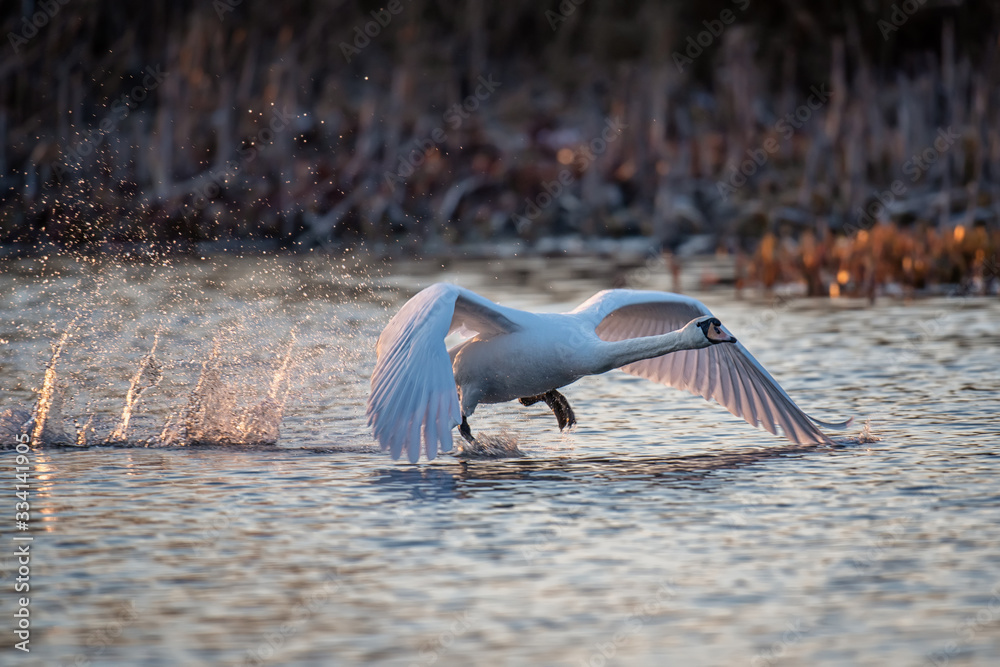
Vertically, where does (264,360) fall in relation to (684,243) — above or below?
below

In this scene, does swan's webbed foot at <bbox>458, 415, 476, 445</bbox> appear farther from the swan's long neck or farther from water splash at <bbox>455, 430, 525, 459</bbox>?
the swan's long neck

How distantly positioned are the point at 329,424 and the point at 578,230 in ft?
74.8

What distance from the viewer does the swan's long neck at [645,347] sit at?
9.44 m

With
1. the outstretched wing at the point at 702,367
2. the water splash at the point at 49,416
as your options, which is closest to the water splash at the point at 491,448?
the outstretched wing at the point at 702,367

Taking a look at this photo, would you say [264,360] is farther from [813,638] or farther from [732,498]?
[813,638]

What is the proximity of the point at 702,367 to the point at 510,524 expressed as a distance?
3.46 meters

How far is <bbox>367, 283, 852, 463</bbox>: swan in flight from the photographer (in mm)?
8109

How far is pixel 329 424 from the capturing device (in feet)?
37.0

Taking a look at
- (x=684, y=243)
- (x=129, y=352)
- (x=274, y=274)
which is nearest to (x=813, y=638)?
(x=129, y=352)

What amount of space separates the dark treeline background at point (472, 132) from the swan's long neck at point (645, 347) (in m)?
19.0

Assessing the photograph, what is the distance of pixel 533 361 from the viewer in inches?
372

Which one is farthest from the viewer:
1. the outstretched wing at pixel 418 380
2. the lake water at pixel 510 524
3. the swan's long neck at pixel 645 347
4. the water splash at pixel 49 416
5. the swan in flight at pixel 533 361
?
the water splash at pixel 49 416

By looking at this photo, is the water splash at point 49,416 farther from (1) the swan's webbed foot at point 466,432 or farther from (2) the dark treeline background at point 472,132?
(2) the dark treeline background at point 472,132

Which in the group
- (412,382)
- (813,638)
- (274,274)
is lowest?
(813,638)
